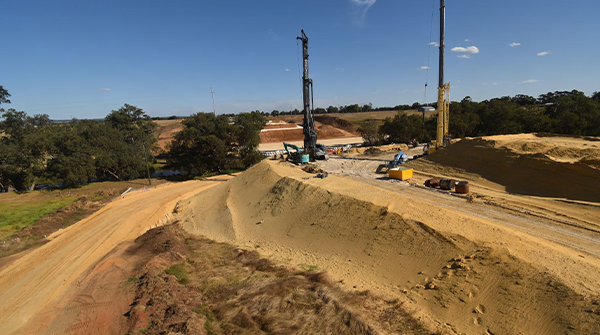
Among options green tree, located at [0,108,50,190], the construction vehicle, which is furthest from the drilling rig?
green tree, located at [0,108,50,190]

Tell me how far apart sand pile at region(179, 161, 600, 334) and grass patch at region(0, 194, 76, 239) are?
12066mm

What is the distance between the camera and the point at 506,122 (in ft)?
138

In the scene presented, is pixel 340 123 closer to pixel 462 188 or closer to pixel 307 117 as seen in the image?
pixel 307 117

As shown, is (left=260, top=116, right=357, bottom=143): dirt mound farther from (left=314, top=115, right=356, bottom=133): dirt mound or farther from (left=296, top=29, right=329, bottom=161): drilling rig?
(left=296, top=29, right=329, bottom=161): drilling rig

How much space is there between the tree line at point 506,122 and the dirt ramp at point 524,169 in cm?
1741

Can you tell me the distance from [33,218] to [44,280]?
12.3 metres

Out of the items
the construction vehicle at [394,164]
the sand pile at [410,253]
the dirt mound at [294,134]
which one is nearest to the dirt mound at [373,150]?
the construction vehicle at [394,164]

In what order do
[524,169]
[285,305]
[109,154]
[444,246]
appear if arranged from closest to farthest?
[285,305] < [444,246] < [524,169] < [109,154]

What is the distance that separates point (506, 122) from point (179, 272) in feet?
157

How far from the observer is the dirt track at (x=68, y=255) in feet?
36.3

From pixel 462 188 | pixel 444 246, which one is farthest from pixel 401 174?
pixel 444 246

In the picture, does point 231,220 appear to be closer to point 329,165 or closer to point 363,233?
point 363,233

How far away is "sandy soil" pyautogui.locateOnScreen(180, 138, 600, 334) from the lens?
772 cm

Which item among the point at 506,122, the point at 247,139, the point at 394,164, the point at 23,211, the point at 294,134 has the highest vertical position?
the point at 506,122
